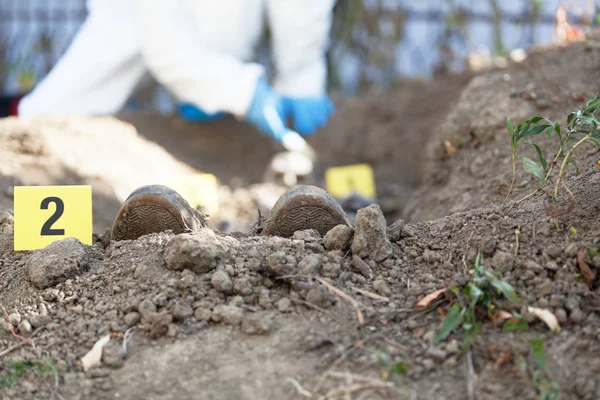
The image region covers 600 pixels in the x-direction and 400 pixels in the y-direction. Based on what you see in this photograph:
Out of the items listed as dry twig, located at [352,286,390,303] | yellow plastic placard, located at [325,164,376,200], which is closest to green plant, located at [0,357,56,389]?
dry twig, located at [352,286,390,303]

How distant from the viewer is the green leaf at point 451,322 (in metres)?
1.22

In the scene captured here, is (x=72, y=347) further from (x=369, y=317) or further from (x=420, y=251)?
(x=420, y=251)

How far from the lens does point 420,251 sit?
1503mm

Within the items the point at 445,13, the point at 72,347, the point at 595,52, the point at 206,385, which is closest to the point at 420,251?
the point at 206,385

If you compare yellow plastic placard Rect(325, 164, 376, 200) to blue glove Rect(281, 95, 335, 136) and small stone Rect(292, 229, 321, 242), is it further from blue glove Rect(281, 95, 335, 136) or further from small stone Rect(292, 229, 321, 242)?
small stone Rect(292, 229, 321, 242)

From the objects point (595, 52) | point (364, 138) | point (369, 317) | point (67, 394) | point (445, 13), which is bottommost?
point (67, 394)

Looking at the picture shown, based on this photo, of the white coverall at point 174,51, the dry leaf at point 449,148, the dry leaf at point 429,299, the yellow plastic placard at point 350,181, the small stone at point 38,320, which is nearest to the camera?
the dry leaf at point 429,299

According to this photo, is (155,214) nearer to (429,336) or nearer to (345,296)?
(345,296)

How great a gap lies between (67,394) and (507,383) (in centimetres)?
76

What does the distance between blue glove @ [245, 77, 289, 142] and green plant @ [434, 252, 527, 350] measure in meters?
2.32

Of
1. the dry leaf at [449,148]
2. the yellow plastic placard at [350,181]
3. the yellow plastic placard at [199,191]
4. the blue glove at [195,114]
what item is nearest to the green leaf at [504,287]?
the dry leaf at [449,148]

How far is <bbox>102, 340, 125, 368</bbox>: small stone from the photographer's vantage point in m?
1.24

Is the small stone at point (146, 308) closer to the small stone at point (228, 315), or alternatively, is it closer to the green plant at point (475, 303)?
the small stone at point (228, 315)

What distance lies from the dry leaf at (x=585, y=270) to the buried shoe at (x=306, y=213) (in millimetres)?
503
